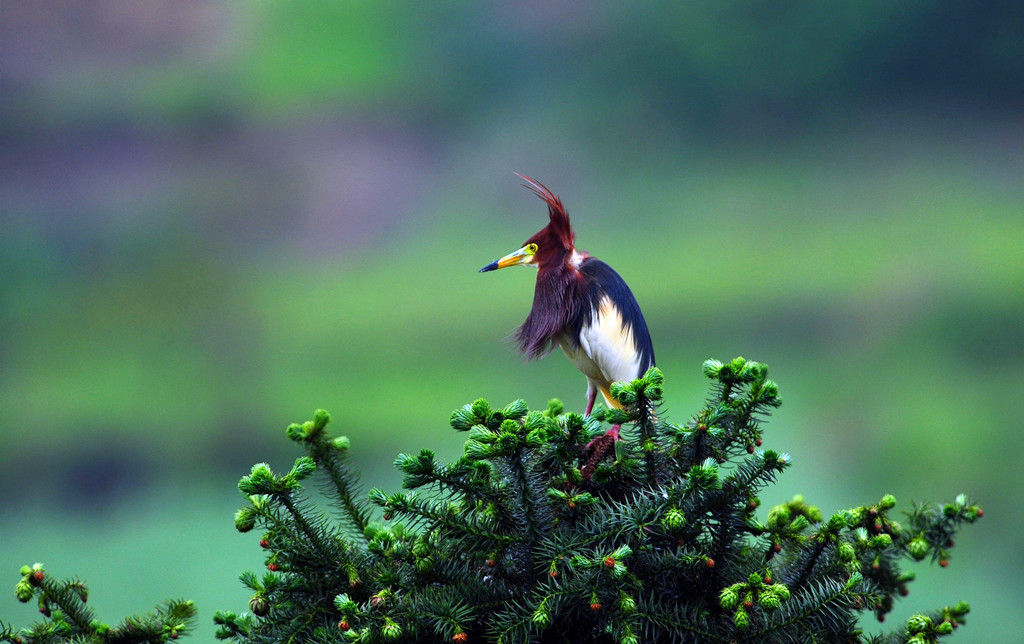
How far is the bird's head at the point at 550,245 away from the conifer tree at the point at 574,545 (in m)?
0.29

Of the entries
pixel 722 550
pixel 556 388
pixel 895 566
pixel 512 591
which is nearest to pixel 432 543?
pixel 512 591

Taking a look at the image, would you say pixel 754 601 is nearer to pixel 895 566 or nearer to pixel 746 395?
pixel 746 395

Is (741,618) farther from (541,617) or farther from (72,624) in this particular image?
(72,624)

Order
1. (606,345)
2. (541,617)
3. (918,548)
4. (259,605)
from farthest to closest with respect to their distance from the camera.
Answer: (606,345), (918,548), (259,605), (541,617)

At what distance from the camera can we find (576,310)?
39.6 inches

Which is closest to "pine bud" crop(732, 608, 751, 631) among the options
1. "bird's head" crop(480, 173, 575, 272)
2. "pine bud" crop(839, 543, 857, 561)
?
"pine bud" crop(839, 543, 857, 561)

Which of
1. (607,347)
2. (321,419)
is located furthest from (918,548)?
(321,419)

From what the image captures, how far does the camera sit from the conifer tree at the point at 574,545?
691 mm

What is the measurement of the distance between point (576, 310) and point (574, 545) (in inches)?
14.1

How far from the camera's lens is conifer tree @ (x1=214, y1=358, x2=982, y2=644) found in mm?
691

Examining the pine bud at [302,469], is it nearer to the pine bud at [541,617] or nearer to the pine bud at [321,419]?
the pine bud at [321,419]

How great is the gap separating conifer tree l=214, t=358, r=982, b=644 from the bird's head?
0.29m

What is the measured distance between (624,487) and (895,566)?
0.34 metres

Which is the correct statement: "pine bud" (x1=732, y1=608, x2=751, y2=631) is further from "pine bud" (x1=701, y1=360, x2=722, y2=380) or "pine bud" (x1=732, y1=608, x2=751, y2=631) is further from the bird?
the bird
